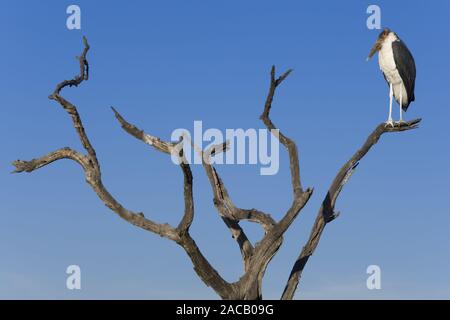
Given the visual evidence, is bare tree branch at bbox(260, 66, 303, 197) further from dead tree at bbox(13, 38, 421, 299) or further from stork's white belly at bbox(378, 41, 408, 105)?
stork's white belly at bbox(378, 41, 408, 105)

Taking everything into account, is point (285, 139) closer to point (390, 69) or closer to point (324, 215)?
point (324, 215)

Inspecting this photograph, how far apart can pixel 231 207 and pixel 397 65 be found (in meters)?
4.85

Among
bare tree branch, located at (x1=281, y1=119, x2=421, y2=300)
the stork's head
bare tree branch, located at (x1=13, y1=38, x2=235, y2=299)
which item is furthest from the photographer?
the stork's head

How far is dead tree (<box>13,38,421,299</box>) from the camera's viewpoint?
1116 cm

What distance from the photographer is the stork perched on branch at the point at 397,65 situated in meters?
14.4

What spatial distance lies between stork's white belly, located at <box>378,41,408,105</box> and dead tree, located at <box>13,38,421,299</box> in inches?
73.6

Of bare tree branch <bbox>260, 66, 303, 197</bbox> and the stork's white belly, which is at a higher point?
the stork's white belly

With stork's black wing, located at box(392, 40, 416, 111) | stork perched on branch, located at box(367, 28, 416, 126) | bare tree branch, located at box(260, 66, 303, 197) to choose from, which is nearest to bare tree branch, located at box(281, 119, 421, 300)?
bare tree branch, located at box(260, 66, 303, 197)

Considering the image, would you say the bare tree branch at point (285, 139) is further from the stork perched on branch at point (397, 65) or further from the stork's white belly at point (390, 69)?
the stork's white belly at point (390, 69)

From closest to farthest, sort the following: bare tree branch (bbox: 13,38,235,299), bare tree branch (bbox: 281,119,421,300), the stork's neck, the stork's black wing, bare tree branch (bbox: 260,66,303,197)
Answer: bare tree branch (bbox: 13,38,235,299)
bare tree branch (bbox: 260,66,303,197)
bare tree branch (bbox: 281,119,421,300)
the stork's black wing
the stork's neck

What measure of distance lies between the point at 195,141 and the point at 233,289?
2629 millimetres
